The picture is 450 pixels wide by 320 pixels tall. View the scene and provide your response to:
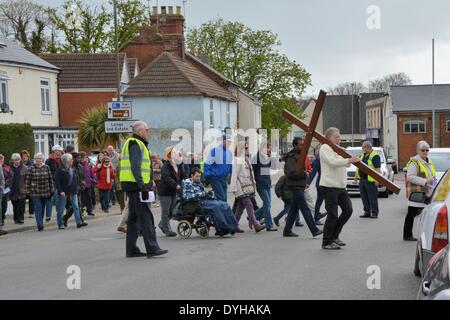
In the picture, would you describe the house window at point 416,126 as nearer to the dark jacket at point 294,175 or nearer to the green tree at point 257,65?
the green tree at point 257,65

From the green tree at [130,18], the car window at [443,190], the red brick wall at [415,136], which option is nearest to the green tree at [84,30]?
the green tree at [130,18]

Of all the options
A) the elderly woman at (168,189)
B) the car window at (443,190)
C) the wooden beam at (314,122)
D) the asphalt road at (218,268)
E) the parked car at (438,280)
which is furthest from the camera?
the elderly woman at (168,189)

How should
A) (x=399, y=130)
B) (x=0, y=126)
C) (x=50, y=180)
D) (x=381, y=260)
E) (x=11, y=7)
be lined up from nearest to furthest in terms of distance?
(x=381, y=260) < (x=50, y=180) < (x=0, y=126) < (x=11, y=7) < (x=399, y=130)

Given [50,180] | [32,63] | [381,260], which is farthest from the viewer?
[32,63]

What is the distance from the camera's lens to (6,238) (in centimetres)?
1702

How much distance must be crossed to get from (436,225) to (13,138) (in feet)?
73.8

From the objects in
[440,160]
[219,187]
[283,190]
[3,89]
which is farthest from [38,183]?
[3,89]

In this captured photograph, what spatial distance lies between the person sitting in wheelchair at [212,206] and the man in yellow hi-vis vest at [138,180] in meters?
3.02

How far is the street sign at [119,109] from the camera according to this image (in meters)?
26.3

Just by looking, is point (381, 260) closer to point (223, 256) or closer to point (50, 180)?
point (223, 256)

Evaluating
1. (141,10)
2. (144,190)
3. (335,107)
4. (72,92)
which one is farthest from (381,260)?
(335,107)

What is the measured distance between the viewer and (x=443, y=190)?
8.59 m

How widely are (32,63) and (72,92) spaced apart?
10.4 m

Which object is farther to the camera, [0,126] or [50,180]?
[0,126]
